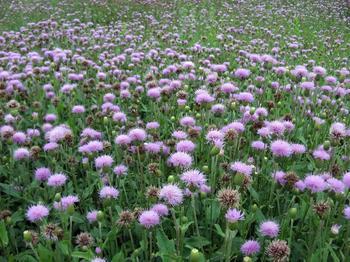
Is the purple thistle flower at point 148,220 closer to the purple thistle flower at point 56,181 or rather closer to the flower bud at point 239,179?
the flower bud at point 239,179

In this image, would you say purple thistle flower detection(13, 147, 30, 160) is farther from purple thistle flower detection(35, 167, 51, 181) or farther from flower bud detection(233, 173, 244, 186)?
flower bud detection(233, 173, 244, 186)

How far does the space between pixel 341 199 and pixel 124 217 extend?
1242 mm

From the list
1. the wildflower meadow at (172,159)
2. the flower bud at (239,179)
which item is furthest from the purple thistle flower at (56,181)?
the flower bud at (239,179)

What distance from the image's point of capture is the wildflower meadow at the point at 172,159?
7.36ft

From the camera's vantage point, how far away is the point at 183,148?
9.00 feet

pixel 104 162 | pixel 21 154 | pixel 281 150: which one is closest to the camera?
pixel 281 150

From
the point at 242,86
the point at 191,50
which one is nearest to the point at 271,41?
the point at 191,50

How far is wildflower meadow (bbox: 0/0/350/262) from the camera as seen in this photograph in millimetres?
2242

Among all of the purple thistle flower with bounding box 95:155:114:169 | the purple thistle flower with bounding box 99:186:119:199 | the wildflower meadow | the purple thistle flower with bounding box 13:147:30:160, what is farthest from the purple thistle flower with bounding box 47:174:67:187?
the purple thistle flower with bounding box 13:147:30:160

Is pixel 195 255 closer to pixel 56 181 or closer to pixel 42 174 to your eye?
pixel 56 181

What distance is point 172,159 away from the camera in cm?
248

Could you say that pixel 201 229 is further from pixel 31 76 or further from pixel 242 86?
pixel 31 76

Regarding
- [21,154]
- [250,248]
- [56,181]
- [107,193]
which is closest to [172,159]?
[107,193]

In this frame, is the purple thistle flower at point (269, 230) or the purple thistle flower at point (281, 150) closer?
the purple thistle flower at point (269, 230)
